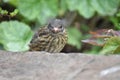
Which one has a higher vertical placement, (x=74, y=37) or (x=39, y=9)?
(x=39, y=9)

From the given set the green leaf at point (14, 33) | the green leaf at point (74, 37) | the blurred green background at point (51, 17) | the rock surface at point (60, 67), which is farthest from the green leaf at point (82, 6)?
the rock surface at point (60, 67)

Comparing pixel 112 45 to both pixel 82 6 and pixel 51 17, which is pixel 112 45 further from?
pixel 51 17

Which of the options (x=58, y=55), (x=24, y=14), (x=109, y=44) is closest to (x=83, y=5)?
(x=24, y=14)

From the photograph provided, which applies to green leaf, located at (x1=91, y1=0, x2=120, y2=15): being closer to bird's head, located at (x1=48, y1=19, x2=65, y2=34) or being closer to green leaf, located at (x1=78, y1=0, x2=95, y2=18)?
green leaf, located at (x1=78, y1=0, x2=95, y2=18)

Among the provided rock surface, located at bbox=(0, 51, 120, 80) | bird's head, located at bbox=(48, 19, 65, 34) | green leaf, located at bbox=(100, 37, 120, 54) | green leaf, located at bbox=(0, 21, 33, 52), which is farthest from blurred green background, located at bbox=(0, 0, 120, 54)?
rock surface, located at bbox=(0, 51, 120, 80)

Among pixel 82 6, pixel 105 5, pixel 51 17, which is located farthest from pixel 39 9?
pixel 105 5

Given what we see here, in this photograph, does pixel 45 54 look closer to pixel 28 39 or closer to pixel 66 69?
pixel 66 69
